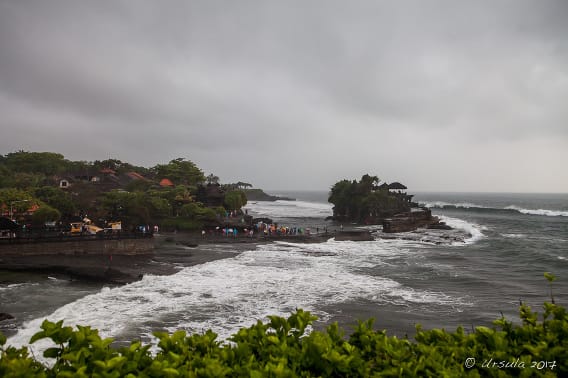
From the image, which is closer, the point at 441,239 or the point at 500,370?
the point at 500,370

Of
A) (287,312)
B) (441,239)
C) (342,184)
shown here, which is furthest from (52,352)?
(342,184)

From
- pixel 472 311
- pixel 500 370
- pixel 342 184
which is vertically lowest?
pixel 472 311

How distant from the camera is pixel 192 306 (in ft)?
53.4

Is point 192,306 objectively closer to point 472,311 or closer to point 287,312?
point 287,312

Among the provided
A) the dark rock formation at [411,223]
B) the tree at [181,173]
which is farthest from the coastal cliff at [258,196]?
the dark rock formation at [411,223]

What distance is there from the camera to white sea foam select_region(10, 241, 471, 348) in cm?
1409

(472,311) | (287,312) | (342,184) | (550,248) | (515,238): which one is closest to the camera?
(287,312)

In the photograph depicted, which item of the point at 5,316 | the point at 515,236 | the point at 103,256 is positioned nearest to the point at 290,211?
the point at 515,236

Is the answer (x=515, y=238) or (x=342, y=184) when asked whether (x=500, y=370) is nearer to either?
(x=515, y=238)

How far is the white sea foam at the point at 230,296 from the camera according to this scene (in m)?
14.1

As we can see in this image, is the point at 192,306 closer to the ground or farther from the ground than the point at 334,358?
closer to the ground

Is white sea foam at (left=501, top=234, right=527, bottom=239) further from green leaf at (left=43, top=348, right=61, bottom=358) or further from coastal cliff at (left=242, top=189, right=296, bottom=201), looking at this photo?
coastal cliff at (left=242, top=189, right=296, bottom=201)

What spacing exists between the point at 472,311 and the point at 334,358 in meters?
15.7

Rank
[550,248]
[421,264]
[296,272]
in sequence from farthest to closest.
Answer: [550,248] < [421,264] < [296,272]
